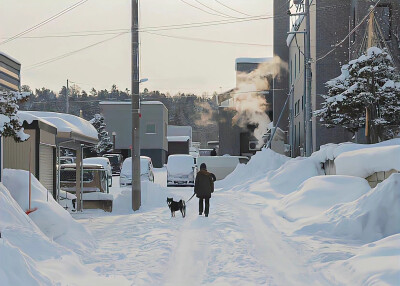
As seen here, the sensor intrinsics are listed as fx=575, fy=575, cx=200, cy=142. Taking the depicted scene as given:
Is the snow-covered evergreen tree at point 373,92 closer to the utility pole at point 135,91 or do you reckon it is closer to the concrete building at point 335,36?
the concrete building at point 335,36

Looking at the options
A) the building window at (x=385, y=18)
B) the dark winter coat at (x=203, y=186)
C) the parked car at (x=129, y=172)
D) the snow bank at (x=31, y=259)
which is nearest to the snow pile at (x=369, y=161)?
the dark winter coat at (x=203, y=186)

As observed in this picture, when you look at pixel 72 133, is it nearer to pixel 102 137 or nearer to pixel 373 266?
pixel 373 266

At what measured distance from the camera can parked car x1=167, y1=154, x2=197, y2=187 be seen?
116 feet

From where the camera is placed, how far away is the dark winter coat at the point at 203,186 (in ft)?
58.2

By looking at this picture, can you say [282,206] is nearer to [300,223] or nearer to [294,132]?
[300,223]

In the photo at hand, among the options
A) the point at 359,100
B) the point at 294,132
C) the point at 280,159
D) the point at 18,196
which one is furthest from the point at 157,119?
the point at 18,196

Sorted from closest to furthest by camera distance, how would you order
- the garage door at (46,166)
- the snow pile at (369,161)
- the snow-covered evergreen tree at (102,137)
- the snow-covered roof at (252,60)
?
the snow pile at (369,161)
the garage door at (46,166)
the snow-covered roof at (252,60)
the snow-covered evergreen tree at (102,137)

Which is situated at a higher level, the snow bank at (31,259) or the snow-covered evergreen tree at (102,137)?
the snow-covered evergreen tree at (102,137)

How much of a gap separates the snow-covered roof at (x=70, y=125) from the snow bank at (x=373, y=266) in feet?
33.0

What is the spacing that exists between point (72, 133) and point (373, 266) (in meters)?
11.0

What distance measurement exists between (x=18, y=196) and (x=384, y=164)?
9626mm

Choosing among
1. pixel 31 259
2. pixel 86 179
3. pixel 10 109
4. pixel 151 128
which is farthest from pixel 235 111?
pixel 31 259

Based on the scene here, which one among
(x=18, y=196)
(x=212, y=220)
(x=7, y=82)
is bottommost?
(x=212, y=220)

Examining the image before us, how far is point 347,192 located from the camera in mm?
16516
